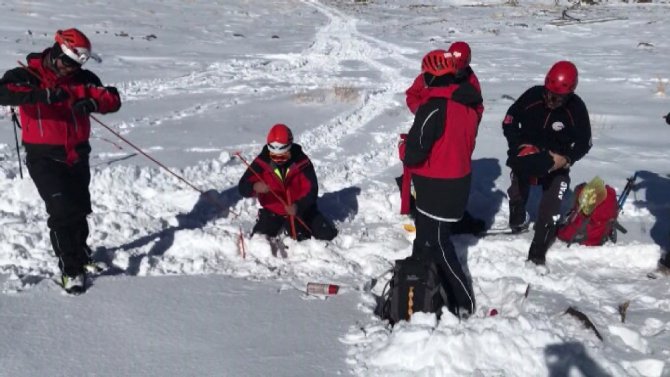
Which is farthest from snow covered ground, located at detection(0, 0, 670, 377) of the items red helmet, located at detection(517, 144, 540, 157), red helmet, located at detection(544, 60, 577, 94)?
red helmet, located at detection(544, 60, 577, 94)

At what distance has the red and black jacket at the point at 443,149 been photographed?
12.9 ft

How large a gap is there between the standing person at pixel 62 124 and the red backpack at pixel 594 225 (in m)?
3.97

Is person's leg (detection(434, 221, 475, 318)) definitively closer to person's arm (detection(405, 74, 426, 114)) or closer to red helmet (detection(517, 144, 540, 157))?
red helmet (detection(517, 144, 540, 157))

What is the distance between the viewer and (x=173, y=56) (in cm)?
1534

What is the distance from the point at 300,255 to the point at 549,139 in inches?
94.8

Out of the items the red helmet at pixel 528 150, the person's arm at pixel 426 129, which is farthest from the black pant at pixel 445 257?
the red helmet at pixel 528 150

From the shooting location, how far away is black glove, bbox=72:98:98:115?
4121 millimetres

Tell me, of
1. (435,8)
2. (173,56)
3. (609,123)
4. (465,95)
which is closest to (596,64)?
(609,123)

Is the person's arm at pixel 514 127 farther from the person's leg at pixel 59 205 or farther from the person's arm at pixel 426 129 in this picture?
the person's leg at pixel 59 205

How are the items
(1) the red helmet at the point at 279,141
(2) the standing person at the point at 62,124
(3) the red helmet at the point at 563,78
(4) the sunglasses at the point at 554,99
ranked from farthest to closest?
(1) the red helmet at the point at 279,141 < (4) the sunglasses at the point at 554,99 < (3) the red helmet at the point at 563,78 < (2) the standing person at the point at 62,124

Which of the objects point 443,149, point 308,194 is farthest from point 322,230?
point 443,149

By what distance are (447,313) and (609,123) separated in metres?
7.38

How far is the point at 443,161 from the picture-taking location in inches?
161

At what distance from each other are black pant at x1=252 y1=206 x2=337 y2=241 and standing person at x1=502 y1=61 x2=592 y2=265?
1767mm
